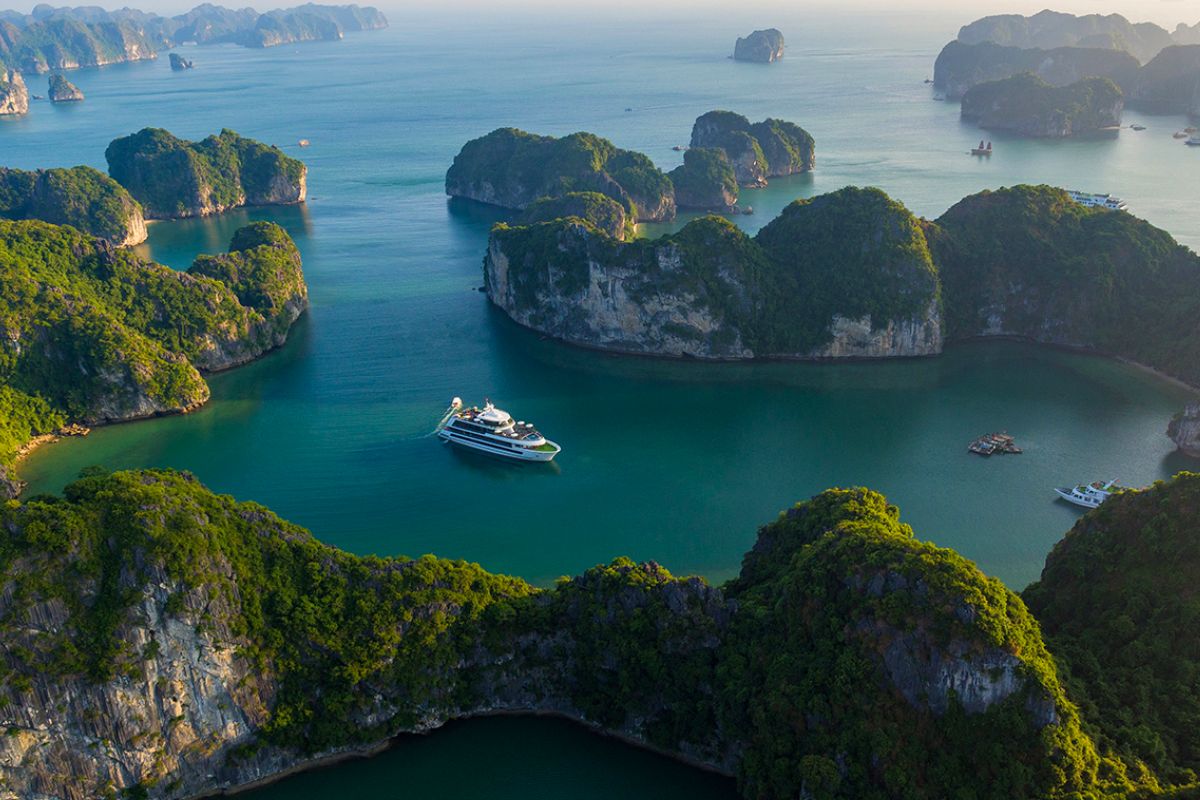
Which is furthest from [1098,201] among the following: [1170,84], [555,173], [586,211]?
[1170,84]

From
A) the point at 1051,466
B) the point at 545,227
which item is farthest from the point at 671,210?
the point at 1051,466

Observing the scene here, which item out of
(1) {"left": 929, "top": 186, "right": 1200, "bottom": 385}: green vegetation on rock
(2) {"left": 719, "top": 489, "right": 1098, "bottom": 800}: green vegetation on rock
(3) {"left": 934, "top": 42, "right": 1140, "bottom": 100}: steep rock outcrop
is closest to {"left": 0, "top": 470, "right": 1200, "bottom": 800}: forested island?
(2) {"left": 719, "top": 489, "right": 1098, "bottom": 800}: green vegetation on rock

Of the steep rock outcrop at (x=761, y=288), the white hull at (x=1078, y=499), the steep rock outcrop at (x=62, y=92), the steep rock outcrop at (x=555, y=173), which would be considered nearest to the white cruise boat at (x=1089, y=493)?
the white hull at (x=1078, y=499)

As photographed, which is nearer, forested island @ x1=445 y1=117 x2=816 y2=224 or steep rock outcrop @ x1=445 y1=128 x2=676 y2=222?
steep rock outcrop @ x1=445 y1=128 x2=676 y2=222

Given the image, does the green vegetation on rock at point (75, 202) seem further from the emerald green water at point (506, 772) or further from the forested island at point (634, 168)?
the emerald green water at point (506, 772)

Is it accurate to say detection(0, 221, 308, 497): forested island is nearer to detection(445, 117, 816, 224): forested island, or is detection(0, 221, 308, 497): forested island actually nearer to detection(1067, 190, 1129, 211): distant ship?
detection(445, 117, 816, 224): forested island

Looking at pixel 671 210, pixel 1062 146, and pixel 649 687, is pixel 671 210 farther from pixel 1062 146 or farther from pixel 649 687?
pixel 649 687
